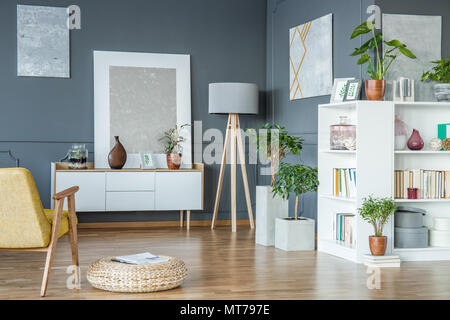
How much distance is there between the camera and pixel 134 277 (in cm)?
351

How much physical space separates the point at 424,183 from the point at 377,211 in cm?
60

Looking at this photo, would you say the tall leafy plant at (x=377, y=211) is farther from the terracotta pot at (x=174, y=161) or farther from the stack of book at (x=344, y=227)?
the terracotta pot at (x=174, y=161)

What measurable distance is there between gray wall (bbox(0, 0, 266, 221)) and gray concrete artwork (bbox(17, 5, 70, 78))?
76mm

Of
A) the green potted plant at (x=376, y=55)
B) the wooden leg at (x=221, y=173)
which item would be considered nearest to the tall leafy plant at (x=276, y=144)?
the wooden leg at (x=221, y=173)

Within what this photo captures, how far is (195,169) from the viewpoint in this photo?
6.72m

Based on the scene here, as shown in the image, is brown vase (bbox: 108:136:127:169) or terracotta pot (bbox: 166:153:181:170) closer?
brown vase (bbox: 108:136:127:169)

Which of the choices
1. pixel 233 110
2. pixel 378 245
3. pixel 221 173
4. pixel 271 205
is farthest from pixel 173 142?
pixel 378 245

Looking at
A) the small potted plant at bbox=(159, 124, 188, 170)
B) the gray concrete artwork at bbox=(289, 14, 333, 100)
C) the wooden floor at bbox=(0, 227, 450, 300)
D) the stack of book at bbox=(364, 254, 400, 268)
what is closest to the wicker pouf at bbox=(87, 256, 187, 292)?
the wooden floor at bbox=(0, 227, 450, 300)

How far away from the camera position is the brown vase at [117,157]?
652 cm

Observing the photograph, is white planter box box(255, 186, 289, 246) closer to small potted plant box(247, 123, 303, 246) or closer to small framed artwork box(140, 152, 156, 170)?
small potted plant box(247, 123, 303, 246)

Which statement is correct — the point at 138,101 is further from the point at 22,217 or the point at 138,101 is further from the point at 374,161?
the point at 22,217

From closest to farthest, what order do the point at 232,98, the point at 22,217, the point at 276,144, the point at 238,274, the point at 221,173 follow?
1. the point at 22,217
2. the point at 238,274
3. the point at 276,144
4. the point at 232,98
5. the point at 221,173

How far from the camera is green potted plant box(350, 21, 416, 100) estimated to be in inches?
185

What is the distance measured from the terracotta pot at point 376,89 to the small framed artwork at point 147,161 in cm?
289
